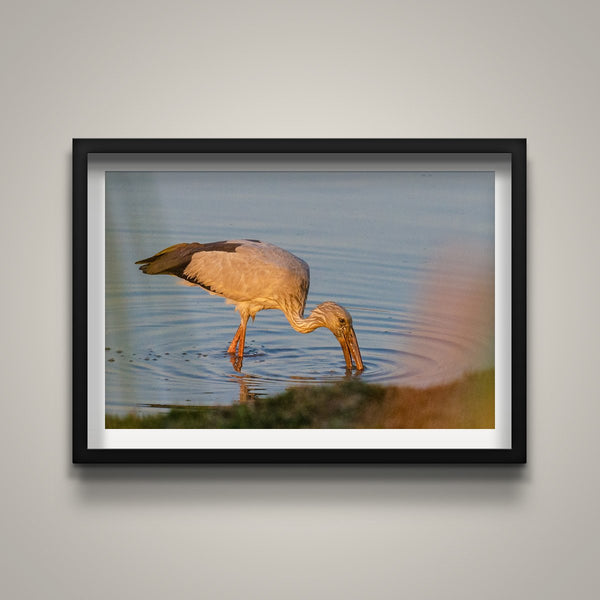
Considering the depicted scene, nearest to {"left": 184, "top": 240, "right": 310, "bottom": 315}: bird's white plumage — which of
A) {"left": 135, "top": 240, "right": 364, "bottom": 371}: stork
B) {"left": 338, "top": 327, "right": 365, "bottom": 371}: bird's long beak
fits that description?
{"left": 135, "top": 240, "right": 364, "bottom": 371}: stork

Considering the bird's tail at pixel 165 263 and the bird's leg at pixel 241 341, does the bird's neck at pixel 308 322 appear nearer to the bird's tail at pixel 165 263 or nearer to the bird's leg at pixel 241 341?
the bird's leg at pixel 241 341

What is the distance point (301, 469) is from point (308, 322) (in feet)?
0.91

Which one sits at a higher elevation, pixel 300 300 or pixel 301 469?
pixel 300 300

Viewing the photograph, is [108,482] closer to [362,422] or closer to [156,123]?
[362,422]

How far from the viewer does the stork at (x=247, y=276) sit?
3.69 feet

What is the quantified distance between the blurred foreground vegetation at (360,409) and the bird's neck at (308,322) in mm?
111

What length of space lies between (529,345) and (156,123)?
32.1 inches

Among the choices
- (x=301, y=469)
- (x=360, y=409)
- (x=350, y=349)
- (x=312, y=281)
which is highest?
(x=312, y=281)

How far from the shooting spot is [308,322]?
1.12m

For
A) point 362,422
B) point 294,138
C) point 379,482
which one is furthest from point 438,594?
point 294,138

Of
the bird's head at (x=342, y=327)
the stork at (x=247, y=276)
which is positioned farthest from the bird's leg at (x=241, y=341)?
the bird's head at (x=342, y=327)

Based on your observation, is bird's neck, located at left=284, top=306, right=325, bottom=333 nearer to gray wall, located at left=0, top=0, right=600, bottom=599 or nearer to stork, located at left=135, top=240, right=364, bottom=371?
stork, located at left=135, top=240, right=364, bottom=371

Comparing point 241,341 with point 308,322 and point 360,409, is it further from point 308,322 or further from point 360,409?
point 360,409

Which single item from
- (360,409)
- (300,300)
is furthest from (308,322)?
(360,409)
